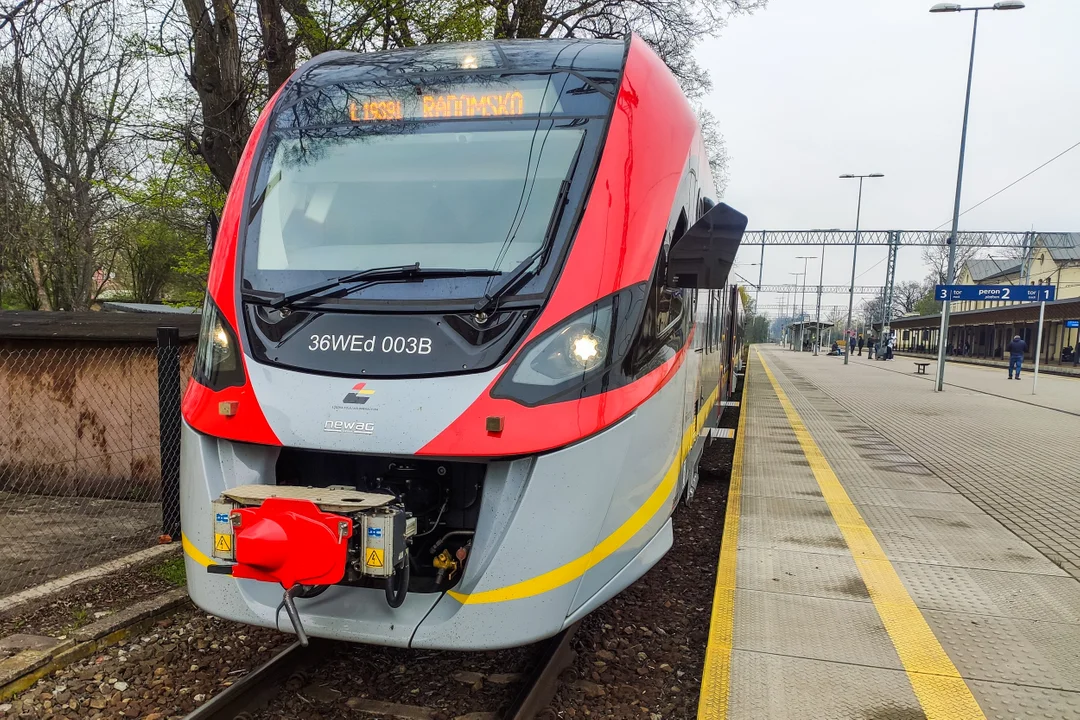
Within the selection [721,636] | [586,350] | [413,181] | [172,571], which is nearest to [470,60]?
[413,181]

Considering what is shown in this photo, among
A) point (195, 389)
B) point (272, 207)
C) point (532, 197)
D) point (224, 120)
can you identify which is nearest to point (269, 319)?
point (195, 389)

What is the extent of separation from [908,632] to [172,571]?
13.9 ft

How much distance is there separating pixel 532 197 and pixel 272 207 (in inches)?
50.0

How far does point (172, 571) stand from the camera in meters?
4.46

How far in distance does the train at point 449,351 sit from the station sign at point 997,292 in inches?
723

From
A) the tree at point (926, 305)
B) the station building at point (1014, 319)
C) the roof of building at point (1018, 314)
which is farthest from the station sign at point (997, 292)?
the tree at point (926, 305)

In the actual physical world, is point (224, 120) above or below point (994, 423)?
above

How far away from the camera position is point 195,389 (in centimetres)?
310

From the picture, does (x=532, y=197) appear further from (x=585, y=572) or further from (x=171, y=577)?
(x=171, y=577)

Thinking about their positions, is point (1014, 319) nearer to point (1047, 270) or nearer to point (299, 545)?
point (1047, 270)

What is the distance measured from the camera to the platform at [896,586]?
3.17 meters

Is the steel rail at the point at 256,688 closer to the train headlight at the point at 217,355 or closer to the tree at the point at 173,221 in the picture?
the train headlight at the point at 217,355

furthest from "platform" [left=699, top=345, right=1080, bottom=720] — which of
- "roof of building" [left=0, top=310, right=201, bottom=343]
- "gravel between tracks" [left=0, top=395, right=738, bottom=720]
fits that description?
"roof of building" [left=0, top=310, right=201, bottom=343]

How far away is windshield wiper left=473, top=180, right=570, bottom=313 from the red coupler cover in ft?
3.21
